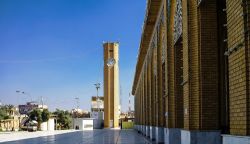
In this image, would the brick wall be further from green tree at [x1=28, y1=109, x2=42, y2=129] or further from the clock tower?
green tree at [x1=28, y1=109, x2=42, y2=129]

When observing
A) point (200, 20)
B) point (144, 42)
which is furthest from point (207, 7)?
point (144, 42)

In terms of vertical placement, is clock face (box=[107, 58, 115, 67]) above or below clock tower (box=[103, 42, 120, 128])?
above

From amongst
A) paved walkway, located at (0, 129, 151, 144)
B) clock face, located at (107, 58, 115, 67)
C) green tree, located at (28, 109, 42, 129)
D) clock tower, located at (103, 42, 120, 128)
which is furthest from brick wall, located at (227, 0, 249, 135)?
green tree, located at (28, 109, 42, 129)

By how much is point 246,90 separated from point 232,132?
3.81 feet

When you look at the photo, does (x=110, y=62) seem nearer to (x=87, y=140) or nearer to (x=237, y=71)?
(x=87, y=140)

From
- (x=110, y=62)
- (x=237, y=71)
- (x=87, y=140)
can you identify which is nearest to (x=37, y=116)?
(x=110, y=62)

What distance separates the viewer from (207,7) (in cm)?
1280

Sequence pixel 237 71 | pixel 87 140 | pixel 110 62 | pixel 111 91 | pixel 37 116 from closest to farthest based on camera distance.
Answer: pixel 237 71
pixel 87 140
pixel 111 91
pixel 110 62
pixel 37 116

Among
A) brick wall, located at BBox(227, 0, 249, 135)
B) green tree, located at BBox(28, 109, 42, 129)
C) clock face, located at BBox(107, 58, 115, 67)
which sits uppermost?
clock face, located at BBox(107, 58, 115, 67)

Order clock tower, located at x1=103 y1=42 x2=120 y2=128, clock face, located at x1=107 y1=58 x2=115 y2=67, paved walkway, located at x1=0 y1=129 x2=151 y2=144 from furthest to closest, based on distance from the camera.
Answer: clock face, located at x1=107 y1=58 x2=115 y2=67, clock tower, located at x1=103 y1=42 x2=120 y2=128, paved walkway, located at x1=0 y1=129 x2=151 y2=144

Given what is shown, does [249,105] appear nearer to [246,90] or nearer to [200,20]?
[246,90]

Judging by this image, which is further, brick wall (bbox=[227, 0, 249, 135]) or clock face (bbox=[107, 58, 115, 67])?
clock face (bbox=[107, 58, 115, 67])

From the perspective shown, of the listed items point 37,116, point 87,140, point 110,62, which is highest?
point 110,62

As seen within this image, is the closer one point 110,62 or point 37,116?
point 110,62
